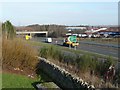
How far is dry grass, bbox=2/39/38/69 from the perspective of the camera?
16953 millimetres

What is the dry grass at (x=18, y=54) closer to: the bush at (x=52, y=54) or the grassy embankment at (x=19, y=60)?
the grassy embankment at (x=19, y=60)

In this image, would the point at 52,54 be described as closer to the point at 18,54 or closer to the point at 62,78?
the point at 18,54

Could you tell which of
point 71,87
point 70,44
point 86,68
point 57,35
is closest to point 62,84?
point 71,87

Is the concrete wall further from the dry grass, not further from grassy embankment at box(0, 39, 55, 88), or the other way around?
the dry grass

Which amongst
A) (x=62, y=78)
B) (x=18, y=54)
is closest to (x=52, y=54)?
(x=18, y=54)

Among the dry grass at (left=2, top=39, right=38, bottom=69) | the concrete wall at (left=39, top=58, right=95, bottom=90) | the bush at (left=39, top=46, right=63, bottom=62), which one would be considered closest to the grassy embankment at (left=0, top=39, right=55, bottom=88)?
the dry grass at (left=2, top=39, right=38, bottom=69)

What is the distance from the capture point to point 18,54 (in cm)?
1733

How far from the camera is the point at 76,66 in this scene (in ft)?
51.6

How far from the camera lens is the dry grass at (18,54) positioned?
55.6 ft

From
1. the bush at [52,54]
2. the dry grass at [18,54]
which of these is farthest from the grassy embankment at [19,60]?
the bush at [52,54]

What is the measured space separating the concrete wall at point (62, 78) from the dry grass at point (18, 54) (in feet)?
2.96

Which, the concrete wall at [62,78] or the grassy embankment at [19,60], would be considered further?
the grassy embankment at [19,60]

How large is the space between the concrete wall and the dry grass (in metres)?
0.90

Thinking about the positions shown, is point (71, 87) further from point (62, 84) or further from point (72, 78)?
point (62, 84)
